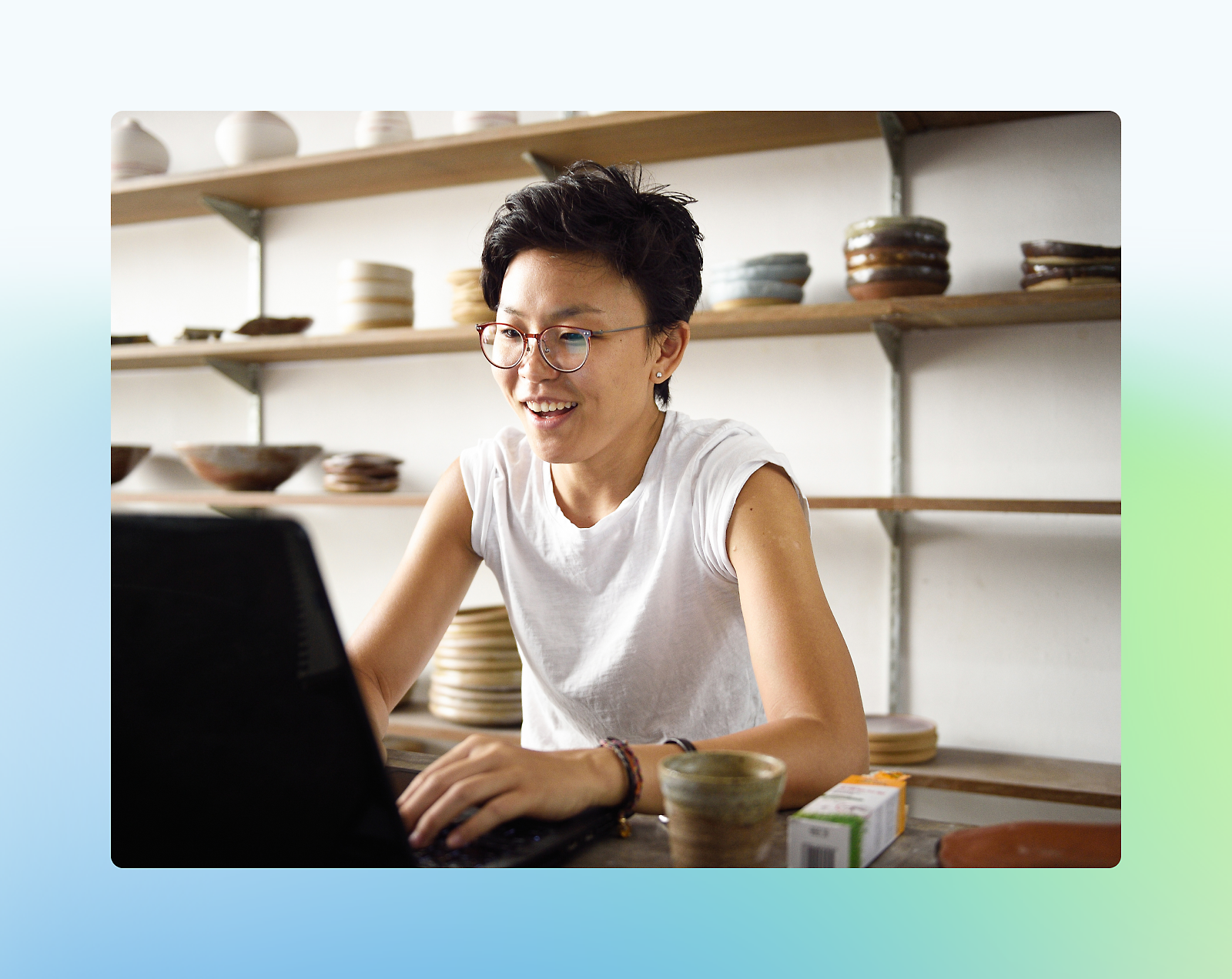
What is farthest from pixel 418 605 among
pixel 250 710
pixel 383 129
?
pixel 383 129

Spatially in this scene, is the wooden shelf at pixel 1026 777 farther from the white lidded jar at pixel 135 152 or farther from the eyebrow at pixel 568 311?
the white lidded jar at pixel 135 152

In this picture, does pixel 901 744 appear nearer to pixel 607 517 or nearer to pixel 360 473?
pixel 607 517

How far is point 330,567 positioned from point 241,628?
1946 millimetres

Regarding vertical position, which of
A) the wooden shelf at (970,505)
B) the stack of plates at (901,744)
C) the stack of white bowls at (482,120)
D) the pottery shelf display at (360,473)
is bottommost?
the stack of plates at (901,744)

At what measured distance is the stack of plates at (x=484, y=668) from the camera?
75.4 inches

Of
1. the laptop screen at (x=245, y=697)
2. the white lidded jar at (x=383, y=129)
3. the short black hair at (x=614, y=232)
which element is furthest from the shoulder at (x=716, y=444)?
the white lidded jar at (x=383, y=129)

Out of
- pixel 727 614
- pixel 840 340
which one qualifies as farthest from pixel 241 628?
pixel 840 340

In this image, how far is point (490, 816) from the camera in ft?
2.02

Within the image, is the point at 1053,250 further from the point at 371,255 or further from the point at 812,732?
the point at 371,255

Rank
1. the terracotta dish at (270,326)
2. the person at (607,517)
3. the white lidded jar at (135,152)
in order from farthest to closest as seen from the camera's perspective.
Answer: the white lidded jar at (135,152), the terracotta dish at (270,326), the person at (607,517)

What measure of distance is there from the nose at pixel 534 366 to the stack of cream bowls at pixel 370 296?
3.79 ft

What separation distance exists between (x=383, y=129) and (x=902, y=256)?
1162 millimetres

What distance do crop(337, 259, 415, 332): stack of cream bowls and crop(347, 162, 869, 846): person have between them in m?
0.95
